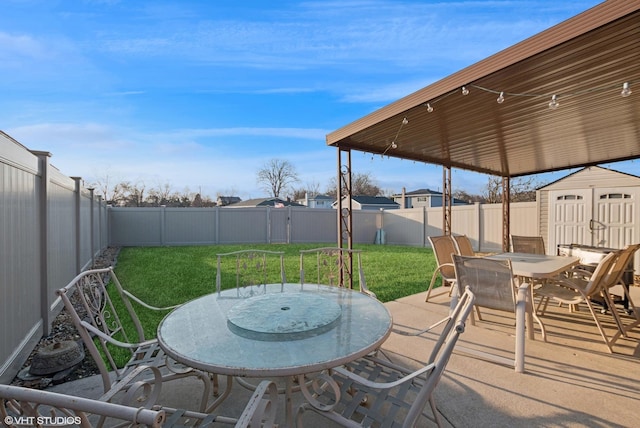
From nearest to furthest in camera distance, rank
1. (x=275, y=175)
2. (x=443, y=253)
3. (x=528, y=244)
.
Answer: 1. (x=443, y=253)
2. (x=528, y=244)
3. (x=275, y=175)

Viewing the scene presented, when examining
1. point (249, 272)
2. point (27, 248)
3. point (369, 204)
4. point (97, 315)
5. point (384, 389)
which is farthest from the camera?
point (369, 204)

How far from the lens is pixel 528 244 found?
533 centimetres

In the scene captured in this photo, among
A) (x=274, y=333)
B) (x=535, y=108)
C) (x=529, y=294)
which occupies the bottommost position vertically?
(x=529, y=294)

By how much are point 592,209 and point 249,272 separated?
8.07 m

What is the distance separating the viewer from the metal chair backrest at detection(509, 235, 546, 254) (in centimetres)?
522

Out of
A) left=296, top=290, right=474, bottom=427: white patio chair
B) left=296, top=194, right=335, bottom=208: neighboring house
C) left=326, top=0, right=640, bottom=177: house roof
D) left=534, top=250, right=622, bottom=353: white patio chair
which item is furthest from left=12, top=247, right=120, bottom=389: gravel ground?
left=296, top=194, right=335, bottom=208: neighboring house

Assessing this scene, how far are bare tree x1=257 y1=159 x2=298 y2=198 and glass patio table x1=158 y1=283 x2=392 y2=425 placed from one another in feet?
98.1

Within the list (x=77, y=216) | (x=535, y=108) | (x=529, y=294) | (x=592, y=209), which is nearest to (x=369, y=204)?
(x=592, y=209)

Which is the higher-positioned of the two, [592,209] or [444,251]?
[592,209]

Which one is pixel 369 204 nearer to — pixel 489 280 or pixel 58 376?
pixel 489 280

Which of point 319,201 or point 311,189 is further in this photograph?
point 311,189

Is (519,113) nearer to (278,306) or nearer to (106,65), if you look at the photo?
(278,306)

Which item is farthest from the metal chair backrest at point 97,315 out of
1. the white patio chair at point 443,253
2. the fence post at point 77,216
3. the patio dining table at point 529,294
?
the white patio chair at point 443,253

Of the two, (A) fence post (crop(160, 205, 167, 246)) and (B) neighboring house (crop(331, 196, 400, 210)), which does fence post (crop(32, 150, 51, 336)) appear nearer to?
(A) fence post (crop(160, 205, 167, 246))
